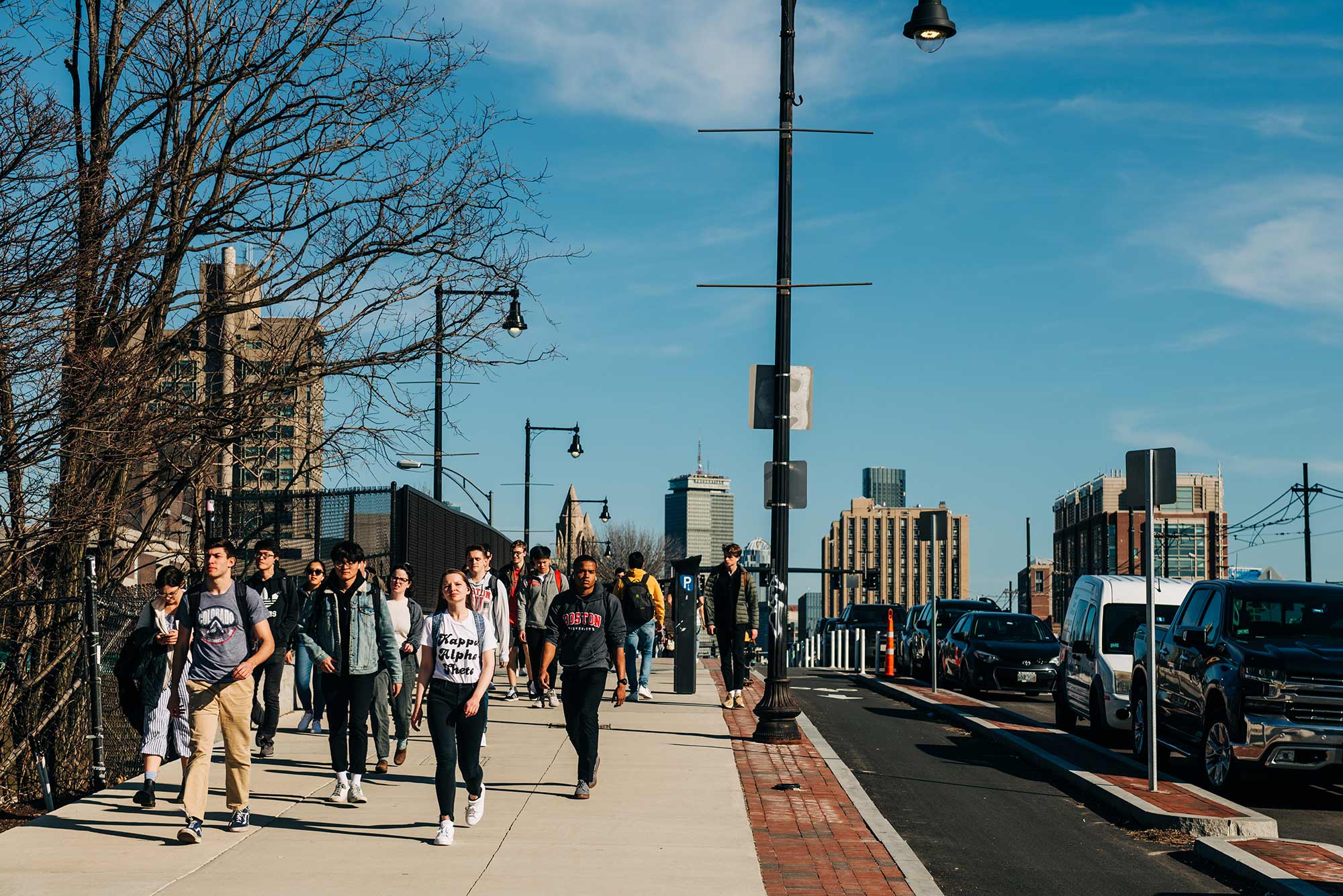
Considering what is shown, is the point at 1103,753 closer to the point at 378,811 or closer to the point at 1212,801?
the point at 1212,801

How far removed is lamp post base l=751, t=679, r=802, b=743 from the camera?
1527 centimetres

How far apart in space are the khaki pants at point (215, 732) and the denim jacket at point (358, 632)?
1.16 metres

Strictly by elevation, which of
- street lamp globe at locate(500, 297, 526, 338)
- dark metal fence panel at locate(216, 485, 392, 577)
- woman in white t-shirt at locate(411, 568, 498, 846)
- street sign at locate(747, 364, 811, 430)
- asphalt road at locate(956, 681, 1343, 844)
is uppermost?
street lamp globe at locate(500, 297, 526, 338)

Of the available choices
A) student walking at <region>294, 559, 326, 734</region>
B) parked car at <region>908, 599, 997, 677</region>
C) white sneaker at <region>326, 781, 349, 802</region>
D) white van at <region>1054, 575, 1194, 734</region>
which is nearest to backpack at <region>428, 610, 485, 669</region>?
white sneaker at <region>326, 781, 349, 802</region>

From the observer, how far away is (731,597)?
1739cm

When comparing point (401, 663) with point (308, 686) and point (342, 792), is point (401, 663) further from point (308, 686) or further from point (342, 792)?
point (308, 686)

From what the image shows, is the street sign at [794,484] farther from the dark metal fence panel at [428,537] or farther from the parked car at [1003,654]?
the parked car at [1003,654]

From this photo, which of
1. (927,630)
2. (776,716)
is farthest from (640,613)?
(927,630)

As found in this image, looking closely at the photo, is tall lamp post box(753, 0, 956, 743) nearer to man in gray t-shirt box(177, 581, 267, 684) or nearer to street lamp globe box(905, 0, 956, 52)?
street lamp globe box(905, 0, 956, 52)

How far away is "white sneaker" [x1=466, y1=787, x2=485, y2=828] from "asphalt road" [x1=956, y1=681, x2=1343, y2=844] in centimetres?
582

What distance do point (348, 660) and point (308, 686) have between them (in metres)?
5.46

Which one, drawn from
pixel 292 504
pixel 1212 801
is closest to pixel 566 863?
pixel 1212 801

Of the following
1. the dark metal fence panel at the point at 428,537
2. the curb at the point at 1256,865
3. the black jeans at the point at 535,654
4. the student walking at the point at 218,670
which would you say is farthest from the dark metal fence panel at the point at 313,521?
the curb at the point at 1256,865

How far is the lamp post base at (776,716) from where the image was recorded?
15.3 metres
